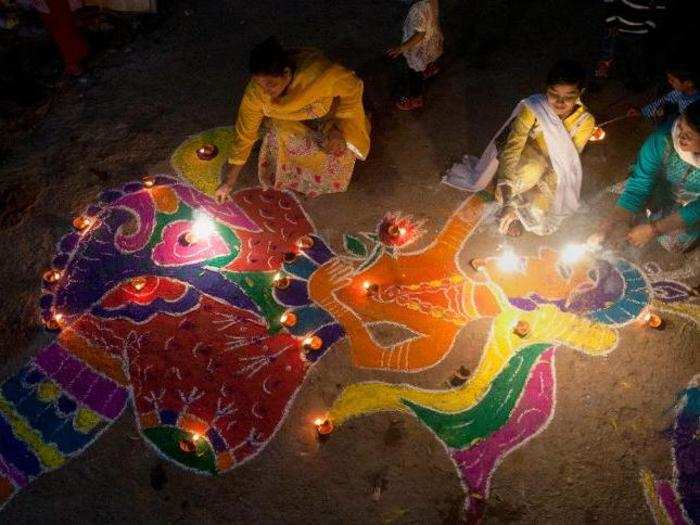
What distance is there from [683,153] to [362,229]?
2.67 metres

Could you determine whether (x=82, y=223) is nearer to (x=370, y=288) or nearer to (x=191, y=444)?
Result: (x=191, y=444)

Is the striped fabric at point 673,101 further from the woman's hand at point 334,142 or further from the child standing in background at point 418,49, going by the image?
the woman's hand at point 334,142

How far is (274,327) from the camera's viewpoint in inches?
164

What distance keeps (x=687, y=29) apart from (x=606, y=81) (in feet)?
4.35

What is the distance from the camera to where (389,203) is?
4.91 m

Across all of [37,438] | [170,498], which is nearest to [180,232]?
[37,438]

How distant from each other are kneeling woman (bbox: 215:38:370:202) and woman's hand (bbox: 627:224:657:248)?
245cm

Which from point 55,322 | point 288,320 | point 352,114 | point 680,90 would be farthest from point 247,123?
point 680,90

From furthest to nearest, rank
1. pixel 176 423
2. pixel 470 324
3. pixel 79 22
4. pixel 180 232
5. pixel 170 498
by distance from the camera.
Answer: pixel 79 22 → pixel 180 232 → pixel 470 324 → pixel 176 423 → pixel 170 498

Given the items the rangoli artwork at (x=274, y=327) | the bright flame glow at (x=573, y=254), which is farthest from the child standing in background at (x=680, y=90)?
the rangoli artwork at (x=274, y=327)

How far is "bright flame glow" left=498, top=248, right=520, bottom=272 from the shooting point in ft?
14.6

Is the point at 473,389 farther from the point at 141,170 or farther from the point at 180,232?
the point at 141,170

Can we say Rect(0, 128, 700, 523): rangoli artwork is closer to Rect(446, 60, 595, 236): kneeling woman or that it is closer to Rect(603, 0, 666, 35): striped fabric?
Rect(446, 60, 595, 236): kneeling woman

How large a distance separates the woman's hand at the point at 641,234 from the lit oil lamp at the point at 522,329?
1251 millimetres
